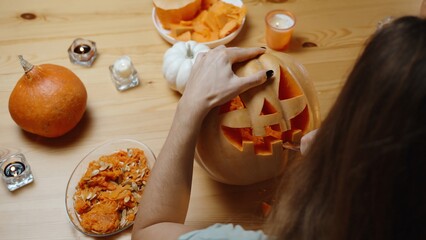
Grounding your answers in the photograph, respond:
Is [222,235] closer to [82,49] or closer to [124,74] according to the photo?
[124,74]

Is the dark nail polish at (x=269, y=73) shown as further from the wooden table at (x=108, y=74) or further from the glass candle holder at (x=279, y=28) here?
the glass candle holder at (x=279, y=28)

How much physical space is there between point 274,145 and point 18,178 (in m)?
0.53

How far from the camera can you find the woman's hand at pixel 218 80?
75 centimetres

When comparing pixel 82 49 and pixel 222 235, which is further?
pixel 82 49

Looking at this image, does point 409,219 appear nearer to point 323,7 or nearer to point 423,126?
point 423,126

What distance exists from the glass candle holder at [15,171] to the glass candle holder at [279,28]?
0.65 metres

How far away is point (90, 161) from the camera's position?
90 centimetres

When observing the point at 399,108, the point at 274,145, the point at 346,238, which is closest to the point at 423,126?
the point at 399,108

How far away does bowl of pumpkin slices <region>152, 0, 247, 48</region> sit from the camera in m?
1.10

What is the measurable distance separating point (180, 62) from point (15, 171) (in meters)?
0.42

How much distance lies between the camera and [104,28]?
1.19m

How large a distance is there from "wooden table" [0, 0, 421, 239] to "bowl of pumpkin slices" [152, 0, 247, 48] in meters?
0.04

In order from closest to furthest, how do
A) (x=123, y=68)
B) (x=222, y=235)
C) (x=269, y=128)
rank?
(x=222, y=235), (x=269, y=128), (x=123, y=68)

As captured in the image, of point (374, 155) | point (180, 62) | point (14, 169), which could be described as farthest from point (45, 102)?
point (374, 155)
